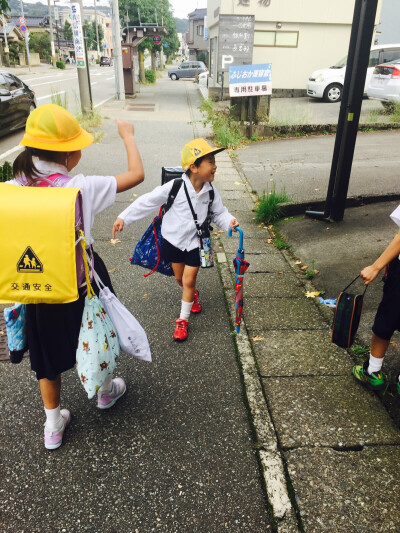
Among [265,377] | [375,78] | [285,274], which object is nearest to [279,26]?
[375,78]

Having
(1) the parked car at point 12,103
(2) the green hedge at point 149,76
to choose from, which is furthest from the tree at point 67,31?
(1) the parked car at point 12,103

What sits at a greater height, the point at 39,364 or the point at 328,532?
the point at 39,364

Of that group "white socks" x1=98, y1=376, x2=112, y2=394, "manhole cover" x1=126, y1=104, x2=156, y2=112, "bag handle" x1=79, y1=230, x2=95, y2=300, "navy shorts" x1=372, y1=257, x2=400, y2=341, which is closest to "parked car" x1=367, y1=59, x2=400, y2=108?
"manhole cover" x1=126, y1=104, x2=156, y2=112

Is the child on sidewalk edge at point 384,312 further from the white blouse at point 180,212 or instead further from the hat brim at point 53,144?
the hat brim at point 53,144

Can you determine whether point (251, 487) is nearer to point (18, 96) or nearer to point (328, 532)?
point (328, 532)

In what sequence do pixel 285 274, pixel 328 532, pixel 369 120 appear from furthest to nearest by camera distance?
pixel 369 120 < pixel 285 274 < pixel 328 532

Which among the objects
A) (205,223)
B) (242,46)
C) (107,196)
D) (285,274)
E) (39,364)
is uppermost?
(242,46)

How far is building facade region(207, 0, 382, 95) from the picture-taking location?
701 inches

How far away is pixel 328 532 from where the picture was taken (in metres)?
1.90

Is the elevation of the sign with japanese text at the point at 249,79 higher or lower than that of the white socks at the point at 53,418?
higher

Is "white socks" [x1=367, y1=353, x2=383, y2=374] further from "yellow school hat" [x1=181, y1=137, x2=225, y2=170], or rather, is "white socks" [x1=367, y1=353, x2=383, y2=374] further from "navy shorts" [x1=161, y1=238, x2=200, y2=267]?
"yellow school hat" [x1=181, y1=137, x2=225, y2=170]

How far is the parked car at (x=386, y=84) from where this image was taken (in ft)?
42.7

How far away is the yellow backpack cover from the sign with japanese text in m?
9.44

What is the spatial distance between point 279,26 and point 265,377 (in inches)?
752
